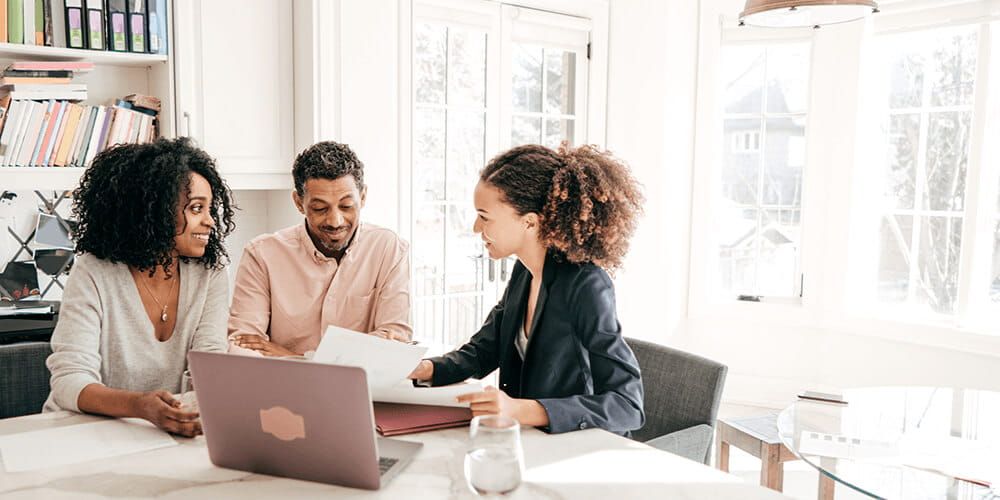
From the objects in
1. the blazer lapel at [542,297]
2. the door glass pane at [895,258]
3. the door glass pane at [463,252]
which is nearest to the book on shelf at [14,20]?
the door glass pane at [463,252]

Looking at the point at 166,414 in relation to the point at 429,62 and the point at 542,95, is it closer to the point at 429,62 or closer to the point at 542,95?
the point at 429,62

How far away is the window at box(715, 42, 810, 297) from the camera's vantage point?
4.23 meters

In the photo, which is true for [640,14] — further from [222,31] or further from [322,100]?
[222,31]

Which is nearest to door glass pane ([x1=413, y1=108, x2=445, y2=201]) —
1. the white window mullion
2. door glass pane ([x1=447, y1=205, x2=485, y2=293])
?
door glass pane ([x1=447, y1=205, x2=485, y2=293])

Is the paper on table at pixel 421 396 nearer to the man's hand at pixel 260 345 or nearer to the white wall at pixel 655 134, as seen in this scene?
the man's hand at pixel 260 345

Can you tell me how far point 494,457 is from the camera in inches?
39.7

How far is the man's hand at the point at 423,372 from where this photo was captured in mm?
1725

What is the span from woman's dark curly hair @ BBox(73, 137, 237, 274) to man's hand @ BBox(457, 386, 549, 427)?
0.82 meters

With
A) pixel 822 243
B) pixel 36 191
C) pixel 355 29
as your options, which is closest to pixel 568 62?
pixel 355 29

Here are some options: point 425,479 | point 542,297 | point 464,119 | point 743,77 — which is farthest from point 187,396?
point 743,77

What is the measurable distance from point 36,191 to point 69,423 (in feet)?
6.19

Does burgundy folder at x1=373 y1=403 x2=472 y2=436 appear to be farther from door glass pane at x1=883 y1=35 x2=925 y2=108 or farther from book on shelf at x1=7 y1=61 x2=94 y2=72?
door glass pane at x1=883 y1=35 x2=925 y2=108

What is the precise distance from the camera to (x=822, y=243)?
13.6 ft

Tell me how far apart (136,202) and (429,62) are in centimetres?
204
